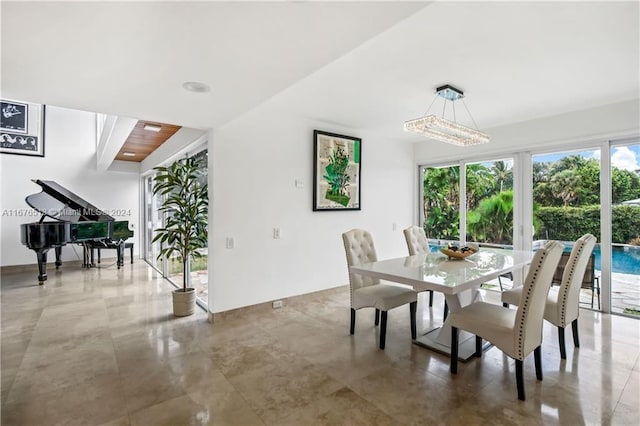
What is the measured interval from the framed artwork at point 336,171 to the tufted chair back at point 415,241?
3.71 ft

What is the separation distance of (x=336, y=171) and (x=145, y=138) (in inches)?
129

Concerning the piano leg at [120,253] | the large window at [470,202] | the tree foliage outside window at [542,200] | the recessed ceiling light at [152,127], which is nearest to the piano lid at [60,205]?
the piano leg at [120,253]

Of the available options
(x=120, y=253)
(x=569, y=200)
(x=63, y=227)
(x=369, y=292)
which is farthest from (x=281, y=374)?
(x=120, y=253)

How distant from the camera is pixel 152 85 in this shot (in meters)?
2.39

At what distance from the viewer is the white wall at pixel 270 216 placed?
3701 millimetres

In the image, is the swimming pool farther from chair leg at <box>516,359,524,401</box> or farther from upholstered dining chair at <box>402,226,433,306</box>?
chair leg at <box>516,359,524,401</box>

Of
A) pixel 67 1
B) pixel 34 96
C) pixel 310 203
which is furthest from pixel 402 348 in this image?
pixel 34 96

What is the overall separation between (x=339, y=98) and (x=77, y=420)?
140 inches

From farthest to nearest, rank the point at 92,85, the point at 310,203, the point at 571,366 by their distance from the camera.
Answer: the point at 310,203, the point at 571,366, the point at 92,85

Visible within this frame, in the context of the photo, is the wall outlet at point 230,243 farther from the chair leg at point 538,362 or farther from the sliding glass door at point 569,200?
the sliding glass door at point 569,200

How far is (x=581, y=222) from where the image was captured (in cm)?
412

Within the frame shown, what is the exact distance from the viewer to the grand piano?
5.56 metres

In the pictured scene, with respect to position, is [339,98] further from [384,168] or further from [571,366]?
[571,366]

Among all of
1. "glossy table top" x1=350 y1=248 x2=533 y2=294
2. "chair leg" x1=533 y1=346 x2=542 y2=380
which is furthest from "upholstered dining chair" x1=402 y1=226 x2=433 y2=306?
"chair leg" x1=533 y1=346 x2=542 y2=380
